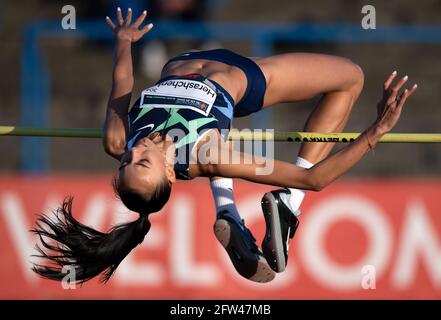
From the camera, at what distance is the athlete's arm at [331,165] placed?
17.1 feet

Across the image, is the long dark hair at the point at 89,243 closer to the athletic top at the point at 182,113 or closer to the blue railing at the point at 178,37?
the athletic top at the point at 182,113

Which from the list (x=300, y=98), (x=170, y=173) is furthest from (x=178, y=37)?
(x=170, y=173)

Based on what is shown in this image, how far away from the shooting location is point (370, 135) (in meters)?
5.25

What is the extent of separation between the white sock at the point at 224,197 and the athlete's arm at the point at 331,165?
25.5 inches

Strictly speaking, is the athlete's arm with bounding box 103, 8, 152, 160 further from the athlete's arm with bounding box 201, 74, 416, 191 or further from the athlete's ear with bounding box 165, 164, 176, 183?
A: the athlete's arm with bounding box 201, 74, 416, 191

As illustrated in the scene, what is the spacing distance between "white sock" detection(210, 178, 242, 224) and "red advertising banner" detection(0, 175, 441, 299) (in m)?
2.35

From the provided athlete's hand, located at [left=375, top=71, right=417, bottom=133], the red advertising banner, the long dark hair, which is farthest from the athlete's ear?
the red advertising banner

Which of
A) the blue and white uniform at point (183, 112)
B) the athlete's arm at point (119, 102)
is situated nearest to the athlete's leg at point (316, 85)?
the blue and white uniform at point (183, 112)

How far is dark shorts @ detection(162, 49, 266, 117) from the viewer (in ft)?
19.7

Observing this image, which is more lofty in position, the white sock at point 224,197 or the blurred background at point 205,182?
the blurred background at point 205,182

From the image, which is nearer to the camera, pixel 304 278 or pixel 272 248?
pixel 272 248
